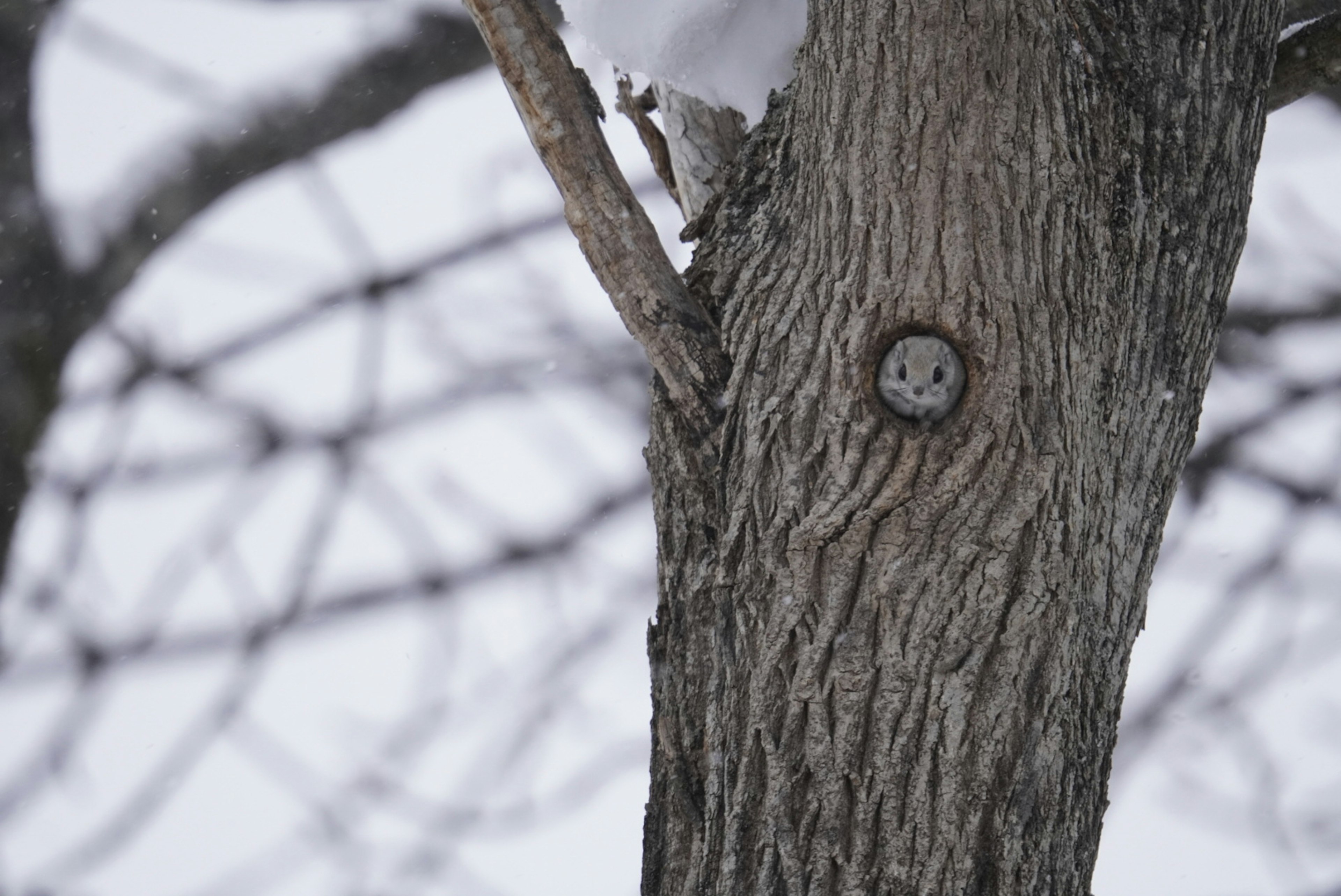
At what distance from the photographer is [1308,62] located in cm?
126

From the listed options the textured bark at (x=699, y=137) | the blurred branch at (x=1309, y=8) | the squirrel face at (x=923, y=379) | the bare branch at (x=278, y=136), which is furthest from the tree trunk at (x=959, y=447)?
the bare branch at (x=278, y=136)

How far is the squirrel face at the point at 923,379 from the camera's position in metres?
0.94

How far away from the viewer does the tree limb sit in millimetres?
1084

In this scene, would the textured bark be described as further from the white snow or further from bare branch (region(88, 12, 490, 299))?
bare branch (region(88, 12, 490, 299))

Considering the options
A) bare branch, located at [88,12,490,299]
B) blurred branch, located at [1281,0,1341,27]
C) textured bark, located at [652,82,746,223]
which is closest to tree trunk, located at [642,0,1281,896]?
textured bark, located at [652,82,746,223]

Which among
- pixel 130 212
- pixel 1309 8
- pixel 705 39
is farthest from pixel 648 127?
pixel 130 212

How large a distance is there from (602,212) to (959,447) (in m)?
0.48

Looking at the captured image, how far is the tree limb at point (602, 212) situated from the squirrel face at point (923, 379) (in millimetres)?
197

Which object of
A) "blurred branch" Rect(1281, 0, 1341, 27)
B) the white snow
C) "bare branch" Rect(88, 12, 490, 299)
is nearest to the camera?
the white snow

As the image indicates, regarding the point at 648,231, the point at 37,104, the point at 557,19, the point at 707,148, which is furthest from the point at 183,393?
the point at 648,231

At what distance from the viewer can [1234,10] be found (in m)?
1.07

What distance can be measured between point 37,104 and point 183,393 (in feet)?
3.89

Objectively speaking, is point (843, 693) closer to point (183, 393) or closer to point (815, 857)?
point (815, 857)

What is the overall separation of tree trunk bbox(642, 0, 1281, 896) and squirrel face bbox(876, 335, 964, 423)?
0.7 inches
